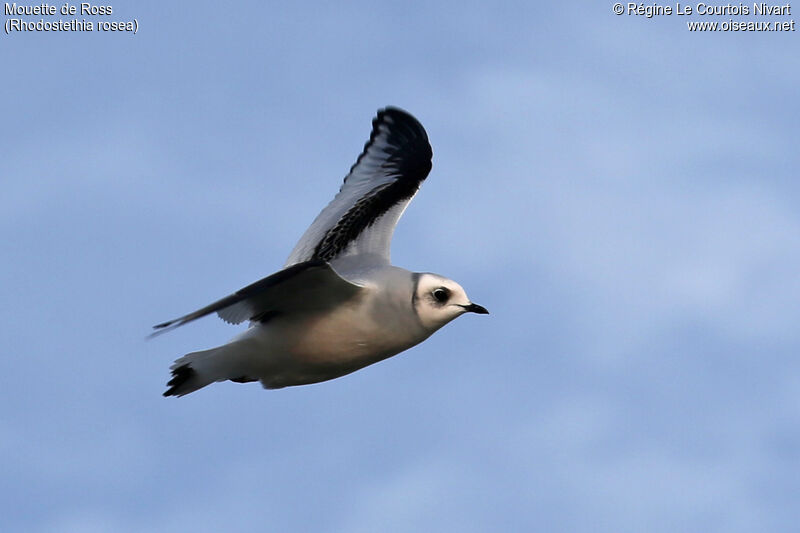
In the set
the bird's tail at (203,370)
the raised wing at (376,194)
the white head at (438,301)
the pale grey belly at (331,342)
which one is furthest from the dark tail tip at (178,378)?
the white head at (438,301)

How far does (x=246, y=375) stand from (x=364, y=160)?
399 centimetres

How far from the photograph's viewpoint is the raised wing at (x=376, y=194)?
14.3 metres

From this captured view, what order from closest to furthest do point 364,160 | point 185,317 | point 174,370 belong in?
point 185,317
point 174,370
point 364,160

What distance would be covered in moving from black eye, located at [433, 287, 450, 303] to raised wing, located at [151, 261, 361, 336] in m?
0.77

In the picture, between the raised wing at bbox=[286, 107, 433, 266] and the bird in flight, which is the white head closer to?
the bird in flight

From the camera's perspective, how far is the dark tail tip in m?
13.3

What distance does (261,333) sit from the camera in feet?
41.9

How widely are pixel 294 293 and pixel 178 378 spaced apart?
6.21ft

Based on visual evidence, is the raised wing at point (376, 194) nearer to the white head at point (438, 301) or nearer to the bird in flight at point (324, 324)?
the bird in flight at point (324, 324)

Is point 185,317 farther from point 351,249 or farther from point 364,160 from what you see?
point 364,160

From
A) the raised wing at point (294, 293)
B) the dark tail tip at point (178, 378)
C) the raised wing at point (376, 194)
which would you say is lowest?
the dark tail tip at point (178, 378)

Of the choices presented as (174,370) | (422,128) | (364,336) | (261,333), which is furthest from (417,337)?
(422,128)

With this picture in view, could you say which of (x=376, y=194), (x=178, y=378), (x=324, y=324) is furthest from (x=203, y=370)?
(x=376, y=194)

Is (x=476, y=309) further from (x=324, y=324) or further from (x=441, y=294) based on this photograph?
(x=324, y=324)
